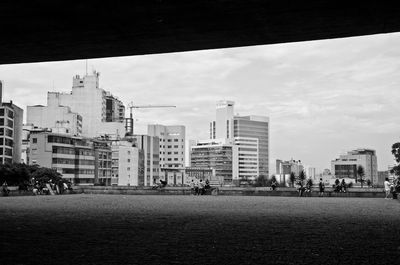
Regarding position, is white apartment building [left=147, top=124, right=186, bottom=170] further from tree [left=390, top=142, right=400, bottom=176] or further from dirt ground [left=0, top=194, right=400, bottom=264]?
dirt ground [left=0, top=194, right=400, bottom=264]

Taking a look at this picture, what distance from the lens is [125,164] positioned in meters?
156

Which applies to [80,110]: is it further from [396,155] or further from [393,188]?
[396,155]

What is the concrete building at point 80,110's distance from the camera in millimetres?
144113

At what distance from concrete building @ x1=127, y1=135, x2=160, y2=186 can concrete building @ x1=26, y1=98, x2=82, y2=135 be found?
101 feet

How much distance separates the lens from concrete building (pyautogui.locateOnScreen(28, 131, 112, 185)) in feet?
395

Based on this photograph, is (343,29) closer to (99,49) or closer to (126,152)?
(99,49)

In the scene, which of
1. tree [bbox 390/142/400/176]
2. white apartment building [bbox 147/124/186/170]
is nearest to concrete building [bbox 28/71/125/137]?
white apartment building [bbox 147/124/186/170]

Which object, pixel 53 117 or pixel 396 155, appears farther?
pixel 53 117

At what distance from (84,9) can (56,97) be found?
13811cm

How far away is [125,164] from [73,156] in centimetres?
3087

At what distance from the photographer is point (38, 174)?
2995 inches

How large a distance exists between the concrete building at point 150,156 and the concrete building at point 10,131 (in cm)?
5332

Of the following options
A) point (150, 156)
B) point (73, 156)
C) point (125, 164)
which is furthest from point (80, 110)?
point (73, 156)

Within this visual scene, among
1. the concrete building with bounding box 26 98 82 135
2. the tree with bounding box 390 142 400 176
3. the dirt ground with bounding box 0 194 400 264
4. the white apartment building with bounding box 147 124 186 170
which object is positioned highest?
the concrete building with bounding box 26 98 82 135
